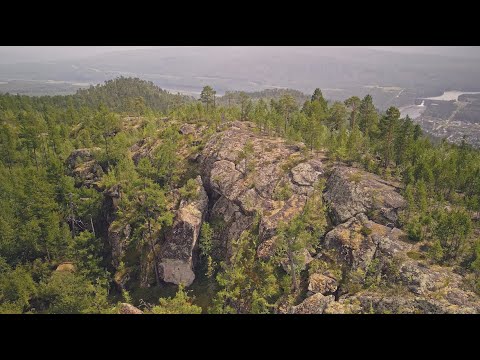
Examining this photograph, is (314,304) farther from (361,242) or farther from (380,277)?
(361,242)

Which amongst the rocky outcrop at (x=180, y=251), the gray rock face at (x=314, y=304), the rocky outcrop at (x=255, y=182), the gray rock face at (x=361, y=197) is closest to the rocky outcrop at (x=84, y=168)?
the rocky outcrop at (x=255, y=182)

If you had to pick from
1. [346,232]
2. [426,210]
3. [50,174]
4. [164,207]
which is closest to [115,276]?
[164,207]

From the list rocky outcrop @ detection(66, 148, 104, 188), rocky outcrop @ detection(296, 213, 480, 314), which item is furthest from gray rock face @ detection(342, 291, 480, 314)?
rocky outcrop @ detection(66, 148, 104, 188)

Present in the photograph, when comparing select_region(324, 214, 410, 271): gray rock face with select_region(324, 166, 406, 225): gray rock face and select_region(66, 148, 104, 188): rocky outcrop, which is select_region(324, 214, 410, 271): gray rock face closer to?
select_region(324, 166, 406, 225): gray rock face

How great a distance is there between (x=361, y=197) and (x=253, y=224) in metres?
15.0

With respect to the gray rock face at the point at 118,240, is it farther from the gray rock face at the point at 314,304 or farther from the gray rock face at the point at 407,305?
the gray rock face at the point at 407,305

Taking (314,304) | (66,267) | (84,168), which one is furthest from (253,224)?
(84,168)

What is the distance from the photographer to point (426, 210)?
136 feet

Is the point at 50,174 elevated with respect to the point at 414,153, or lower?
lower

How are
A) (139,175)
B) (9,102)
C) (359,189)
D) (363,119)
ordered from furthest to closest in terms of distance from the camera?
(9,102), (363,119), (139,175), (359,189)

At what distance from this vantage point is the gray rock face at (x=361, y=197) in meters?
41.8

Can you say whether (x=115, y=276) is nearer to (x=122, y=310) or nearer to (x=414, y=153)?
(x=122, y=310)

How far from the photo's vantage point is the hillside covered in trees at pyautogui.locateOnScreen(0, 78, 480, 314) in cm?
3531
